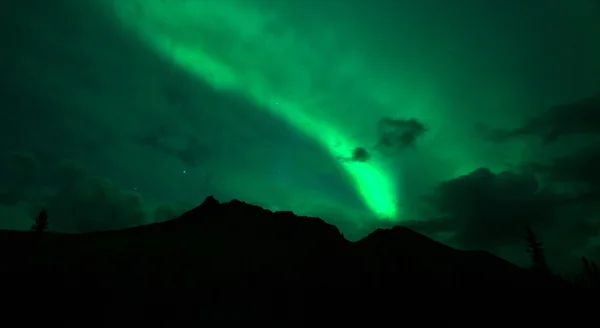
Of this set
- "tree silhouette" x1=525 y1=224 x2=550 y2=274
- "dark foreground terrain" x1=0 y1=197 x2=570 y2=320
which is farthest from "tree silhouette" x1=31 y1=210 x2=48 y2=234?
"tree silhouette" x1=525 y1=224 x2=550 y2=274

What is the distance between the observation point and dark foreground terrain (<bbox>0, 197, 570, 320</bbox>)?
63.0 m

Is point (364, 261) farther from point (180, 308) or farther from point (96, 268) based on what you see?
point (96, 268)

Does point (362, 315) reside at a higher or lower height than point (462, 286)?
lower

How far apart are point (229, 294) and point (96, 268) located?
92.3 ft

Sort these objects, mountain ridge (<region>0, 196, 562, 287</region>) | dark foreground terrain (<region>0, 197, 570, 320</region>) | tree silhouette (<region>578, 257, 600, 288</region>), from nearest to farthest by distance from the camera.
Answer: dark foreground terrain (<region>0, 197, 570, 320</region>)
mountain ridge (<region>0, 196, 562, 287</region>)
tree silhouette (<region>578, 257, 600, 288</region>)

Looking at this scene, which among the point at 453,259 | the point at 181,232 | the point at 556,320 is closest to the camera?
the point at 556,320

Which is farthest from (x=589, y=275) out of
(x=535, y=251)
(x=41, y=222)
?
(x=41, y=222)

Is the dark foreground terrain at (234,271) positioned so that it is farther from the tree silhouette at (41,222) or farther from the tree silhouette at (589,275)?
the tree silhouette at (589,275)

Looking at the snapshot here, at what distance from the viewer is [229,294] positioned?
66625 mm

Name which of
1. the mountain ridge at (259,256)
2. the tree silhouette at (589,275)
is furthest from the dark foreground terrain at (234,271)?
the tree silhouette at (589,275)

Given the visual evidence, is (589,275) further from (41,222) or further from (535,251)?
(41,222)

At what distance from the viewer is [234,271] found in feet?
243

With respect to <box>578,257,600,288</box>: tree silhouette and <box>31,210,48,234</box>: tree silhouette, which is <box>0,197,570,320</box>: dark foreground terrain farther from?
<box>578,257,600,288</box>: tree silhouette

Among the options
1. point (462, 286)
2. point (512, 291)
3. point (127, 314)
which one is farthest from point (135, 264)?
point (512, 291)
